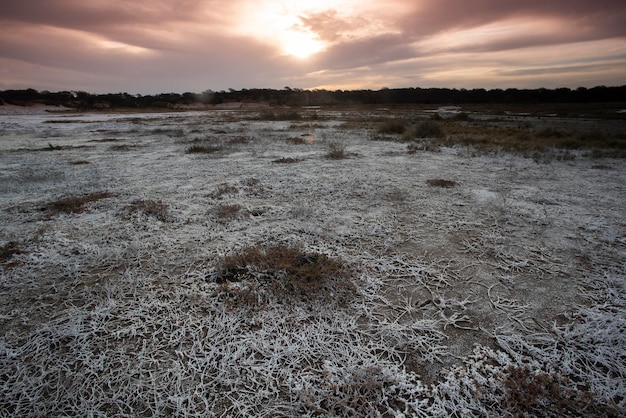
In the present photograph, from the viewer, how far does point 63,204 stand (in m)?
6.91

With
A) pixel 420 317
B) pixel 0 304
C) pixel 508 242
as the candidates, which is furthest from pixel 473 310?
pixel 0 304

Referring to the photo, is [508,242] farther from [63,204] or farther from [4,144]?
[4,144]

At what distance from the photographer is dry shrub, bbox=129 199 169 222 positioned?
20.7 feet

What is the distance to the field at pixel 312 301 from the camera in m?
2.58

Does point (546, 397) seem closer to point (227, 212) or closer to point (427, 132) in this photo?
point (227, 212)

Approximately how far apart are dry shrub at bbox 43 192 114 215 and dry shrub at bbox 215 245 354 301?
4.71 metres

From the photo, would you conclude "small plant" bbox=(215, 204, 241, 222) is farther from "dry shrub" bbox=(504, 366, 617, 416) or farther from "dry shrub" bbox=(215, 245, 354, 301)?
"dry shrub" bbox=(504, 366, 617, 416)

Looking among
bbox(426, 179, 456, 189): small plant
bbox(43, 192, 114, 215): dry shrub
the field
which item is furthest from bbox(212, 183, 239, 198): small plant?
bbox(426, 179, 456, 189): small plant

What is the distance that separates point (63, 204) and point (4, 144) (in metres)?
15.6

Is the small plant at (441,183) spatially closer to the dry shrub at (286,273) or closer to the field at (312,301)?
the field at (312,301)

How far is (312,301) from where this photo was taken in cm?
375

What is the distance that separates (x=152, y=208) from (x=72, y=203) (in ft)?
7.18

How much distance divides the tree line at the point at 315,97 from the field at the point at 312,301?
79.4 metres

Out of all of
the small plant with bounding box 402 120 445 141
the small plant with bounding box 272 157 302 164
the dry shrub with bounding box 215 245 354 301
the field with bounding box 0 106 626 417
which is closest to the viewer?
the field with bounding box 0 106 626 417
